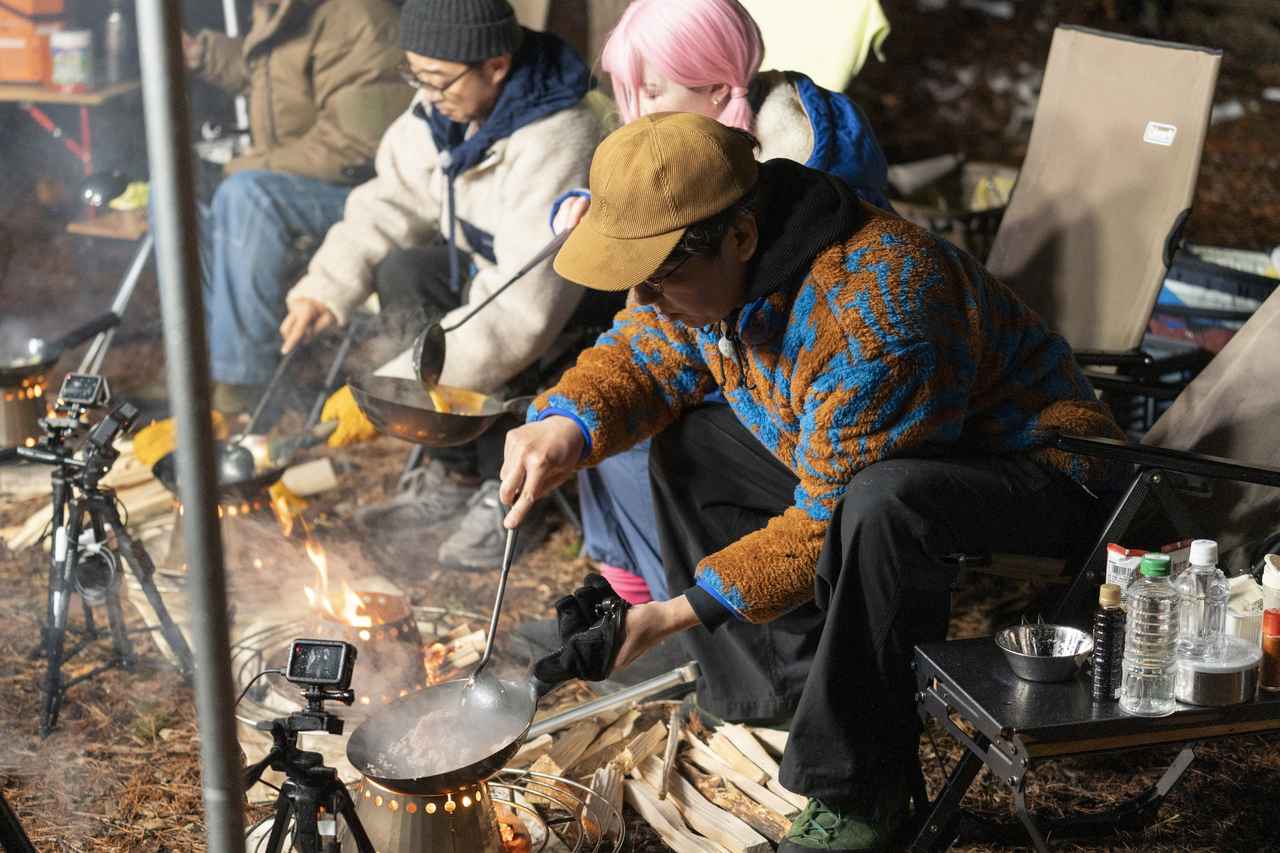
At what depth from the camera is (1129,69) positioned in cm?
400

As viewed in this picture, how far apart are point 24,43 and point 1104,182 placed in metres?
4.53

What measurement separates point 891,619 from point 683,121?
97 cm

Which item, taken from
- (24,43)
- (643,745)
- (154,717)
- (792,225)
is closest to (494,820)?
(643,745)

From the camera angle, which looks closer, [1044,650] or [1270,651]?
[1270,651]

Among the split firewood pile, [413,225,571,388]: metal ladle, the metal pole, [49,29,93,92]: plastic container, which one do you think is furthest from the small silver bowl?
[49,29,93,92]: plastic container

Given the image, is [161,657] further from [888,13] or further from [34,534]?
[888,13]

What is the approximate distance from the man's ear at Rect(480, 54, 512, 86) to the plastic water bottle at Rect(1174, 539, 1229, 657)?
8.06 ft

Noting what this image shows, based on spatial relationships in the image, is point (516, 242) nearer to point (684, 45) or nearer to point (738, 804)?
point (684, 45)

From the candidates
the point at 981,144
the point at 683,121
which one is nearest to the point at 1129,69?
the point at 683,121

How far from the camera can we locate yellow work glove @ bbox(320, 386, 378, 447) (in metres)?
4.55

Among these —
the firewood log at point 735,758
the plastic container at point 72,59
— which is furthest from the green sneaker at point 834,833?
the plastic container at point 72,59

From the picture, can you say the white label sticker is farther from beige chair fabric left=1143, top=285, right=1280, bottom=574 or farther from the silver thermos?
the silver thermos

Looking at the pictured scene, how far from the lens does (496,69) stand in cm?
394

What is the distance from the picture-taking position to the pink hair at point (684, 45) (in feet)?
10.5
